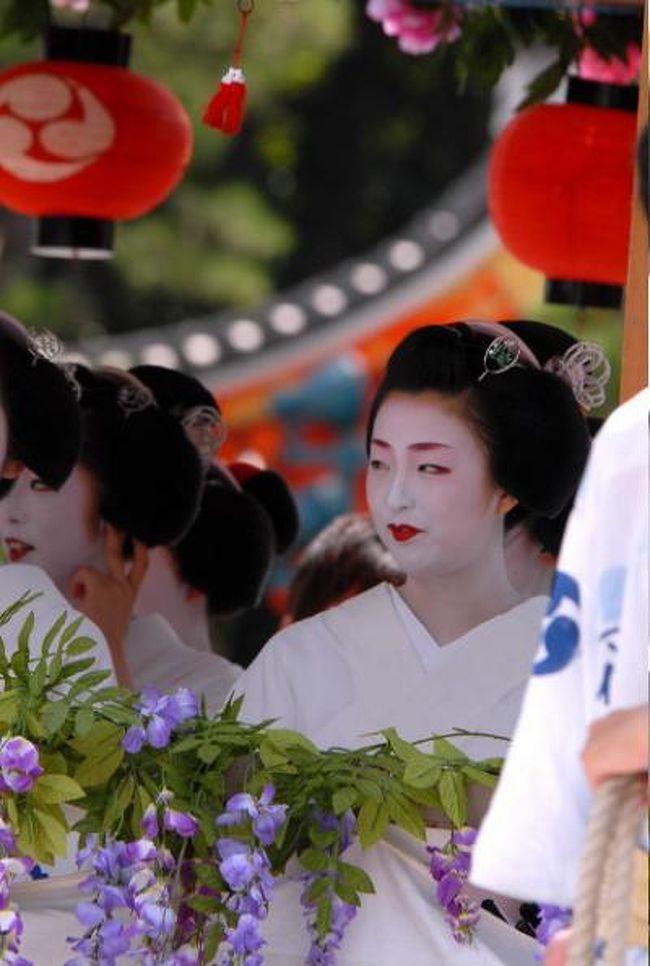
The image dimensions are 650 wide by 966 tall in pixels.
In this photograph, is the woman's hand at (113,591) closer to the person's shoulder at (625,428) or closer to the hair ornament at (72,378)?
the hair ornament at (72,378)

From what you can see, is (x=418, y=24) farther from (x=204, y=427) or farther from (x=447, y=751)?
(x=447, y=751)

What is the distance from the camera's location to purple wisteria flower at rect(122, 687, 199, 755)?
9.94 ft

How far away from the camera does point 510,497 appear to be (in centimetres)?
350

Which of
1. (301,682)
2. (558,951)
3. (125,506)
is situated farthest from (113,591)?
(558,951)

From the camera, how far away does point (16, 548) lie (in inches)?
160

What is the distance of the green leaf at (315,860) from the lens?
9.95 feet

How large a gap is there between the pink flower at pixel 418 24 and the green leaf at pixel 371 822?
2506 mm

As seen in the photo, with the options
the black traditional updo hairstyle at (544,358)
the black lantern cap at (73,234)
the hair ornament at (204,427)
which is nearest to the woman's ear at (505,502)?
the black traditional updo hairstyle at (544,358)

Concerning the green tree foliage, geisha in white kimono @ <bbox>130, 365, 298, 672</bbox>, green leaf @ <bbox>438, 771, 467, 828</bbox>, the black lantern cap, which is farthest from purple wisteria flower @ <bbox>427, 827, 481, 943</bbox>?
the green tree foliage

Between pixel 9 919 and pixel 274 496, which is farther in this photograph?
pixel 274 496

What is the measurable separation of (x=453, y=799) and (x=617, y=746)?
90cm

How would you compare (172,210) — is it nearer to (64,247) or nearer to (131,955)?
(64,247)

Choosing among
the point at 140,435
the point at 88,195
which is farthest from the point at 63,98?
the point at 140,435

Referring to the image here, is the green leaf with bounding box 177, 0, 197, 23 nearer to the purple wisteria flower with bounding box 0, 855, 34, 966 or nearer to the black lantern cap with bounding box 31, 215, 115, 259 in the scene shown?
the black lantern cap with bounding box 31, 215, 115, 259
